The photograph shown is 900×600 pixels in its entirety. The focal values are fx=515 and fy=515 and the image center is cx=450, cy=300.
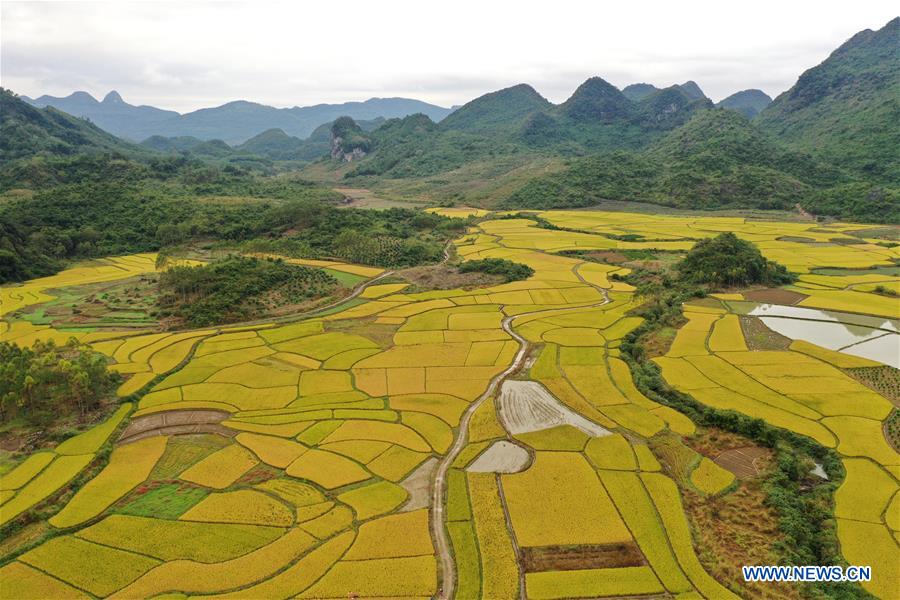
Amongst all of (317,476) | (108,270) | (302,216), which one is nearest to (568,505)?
(317,476)

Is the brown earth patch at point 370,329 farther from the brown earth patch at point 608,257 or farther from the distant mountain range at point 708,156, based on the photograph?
the distant mountain range at point 708,156

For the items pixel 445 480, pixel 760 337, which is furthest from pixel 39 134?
pixel 760 337

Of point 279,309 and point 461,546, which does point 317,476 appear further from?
point 279,309

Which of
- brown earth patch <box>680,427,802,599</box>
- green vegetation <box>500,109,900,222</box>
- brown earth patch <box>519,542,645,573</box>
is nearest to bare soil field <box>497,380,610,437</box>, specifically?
brown earth patch <box>680,427,802,599</box>

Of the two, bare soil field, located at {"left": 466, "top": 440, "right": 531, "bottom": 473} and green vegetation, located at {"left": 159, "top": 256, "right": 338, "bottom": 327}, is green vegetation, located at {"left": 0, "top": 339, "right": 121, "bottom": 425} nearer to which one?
green vegetation, located at {"left": 159, "top": 256, "right": 338, "bottom": 327}

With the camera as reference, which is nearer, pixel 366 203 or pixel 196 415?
pixel 196 415

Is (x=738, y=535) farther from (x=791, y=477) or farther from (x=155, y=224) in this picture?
(x=155, y=224)
